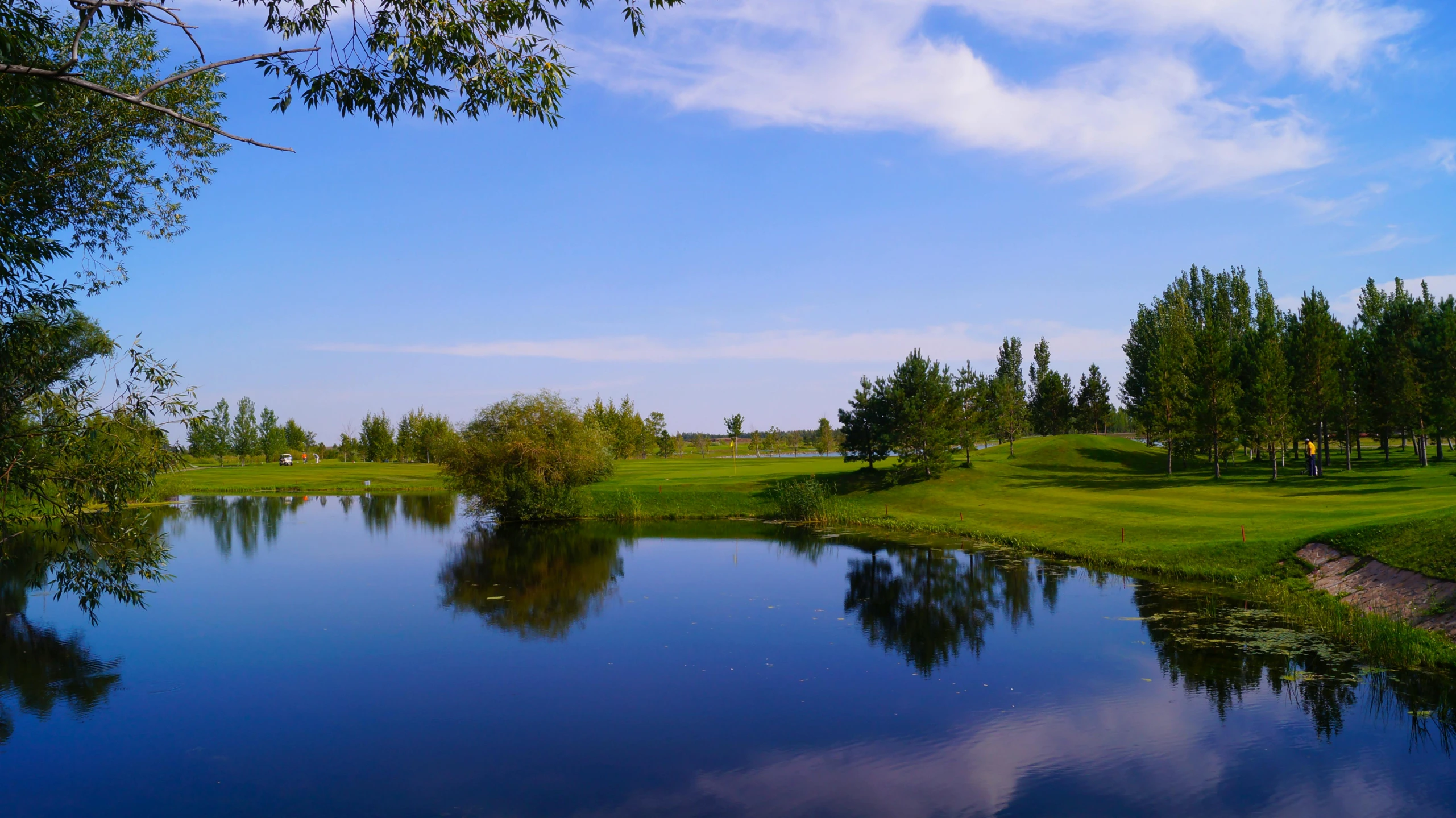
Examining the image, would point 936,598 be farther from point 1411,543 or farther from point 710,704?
point 710,704

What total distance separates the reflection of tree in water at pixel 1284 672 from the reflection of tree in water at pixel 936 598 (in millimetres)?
4270

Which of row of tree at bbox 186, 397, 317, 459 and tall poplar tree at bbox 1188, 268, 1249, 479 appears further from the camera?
row of tree at bbox 186, 397, 317, 459

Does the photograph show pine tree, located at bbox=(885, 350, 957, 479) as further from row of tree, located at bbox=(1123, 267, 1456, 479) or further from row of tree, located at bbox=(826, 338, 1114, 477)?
row of tree, located at bbox=(1123, 267, 1456, 479)

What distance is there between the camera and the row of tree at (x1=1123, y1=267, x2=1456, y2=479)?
5150cm

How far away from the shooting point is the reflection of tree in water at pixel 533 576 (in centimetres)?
2614

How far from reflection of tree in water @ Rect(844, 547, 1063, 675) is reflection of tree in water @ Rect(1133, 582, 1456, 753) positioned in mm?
4270

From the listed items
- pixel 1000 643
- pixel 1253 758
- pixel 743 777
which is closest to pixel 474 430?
pixel 1000 643

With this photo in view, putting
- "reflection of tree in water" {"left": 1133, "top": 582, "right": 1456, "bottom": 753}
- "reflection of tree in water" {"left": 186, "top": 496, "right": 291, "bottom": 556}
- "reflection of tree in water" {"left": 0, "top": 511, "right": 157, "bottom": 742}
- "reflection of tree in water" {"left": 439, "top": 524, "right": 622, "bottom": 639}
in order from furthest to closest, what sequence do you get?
"reflection of tree in water" {"left": 186, "top": 496, "right": 291, "bottom": 556}
"reflection of tree in water" {"left": 439, "top": 524, "right": 622, "bottom": 639}
"reflection of tree in water" {"left": 1133, "top": 582, "right": 1456, "bottom": 753}
"reflection of tree in water" {"left": 0, "top": 511, "right": 157, "bottom": 742}

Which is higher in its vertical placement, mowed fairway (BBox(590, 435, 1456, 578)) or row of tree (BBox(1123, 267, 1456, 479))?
row of tree (BBox(1123, 267, 1456, 479))

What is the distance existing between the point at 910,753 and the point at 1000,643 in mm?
8232

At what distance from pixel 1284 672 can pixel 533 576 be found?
25.6 metres

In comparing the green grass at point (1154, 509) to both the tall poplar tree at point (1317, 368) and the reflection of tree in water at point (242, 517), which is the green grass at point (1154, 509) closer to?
the tall poplar tree at point (1317, 368)

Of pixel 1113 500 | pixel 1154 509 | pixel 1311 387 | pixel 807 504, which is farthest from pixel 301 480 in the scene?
pixel 1311 387

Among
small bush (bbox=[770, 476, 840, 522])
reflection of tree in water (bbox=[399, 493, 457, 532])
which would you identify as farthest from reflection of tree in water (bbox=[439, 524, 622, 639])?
small bush (bbox=[770, 476, 840, 522])
